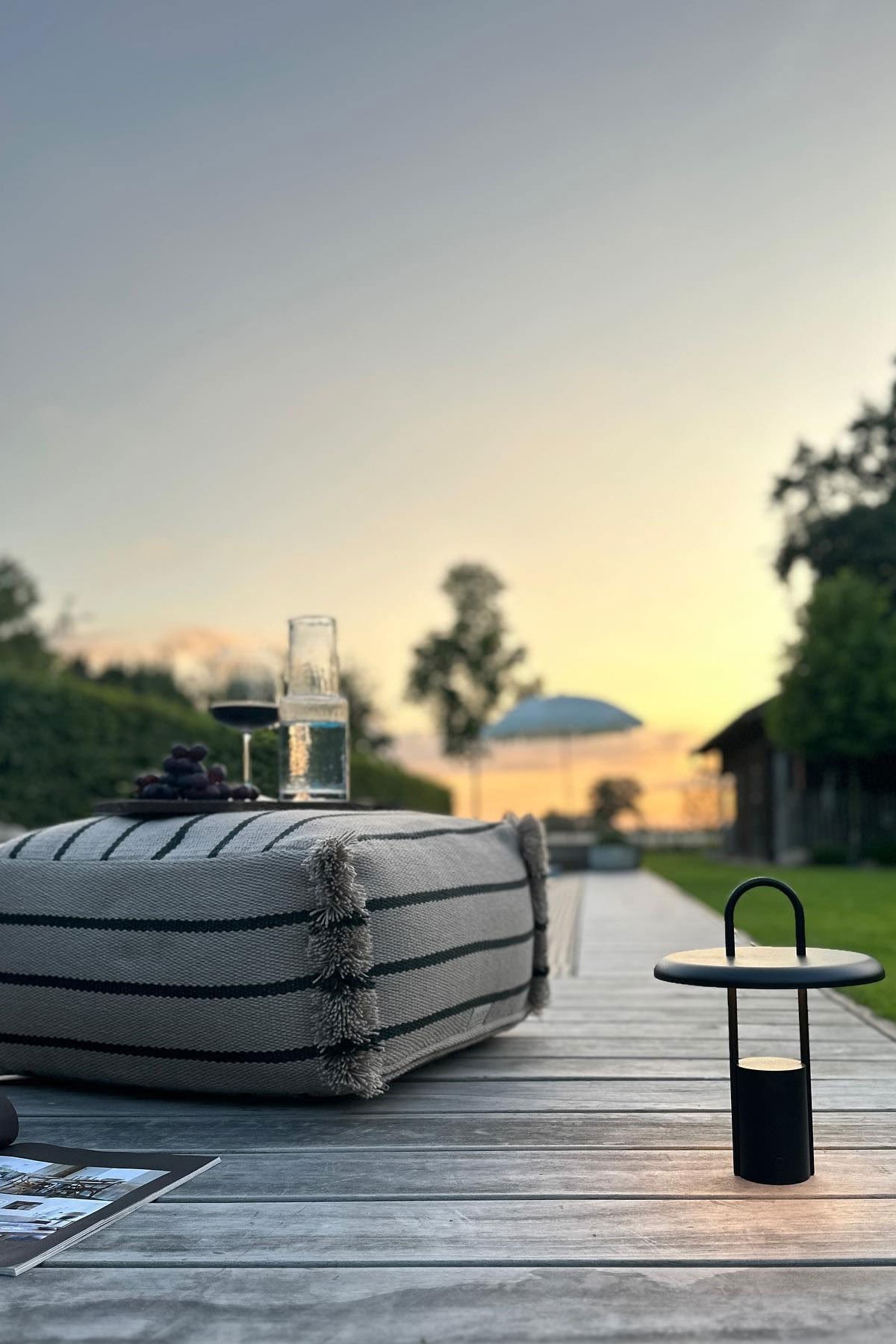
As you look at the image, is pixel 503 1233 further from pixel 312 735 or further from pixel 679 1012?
pixel 679 1012

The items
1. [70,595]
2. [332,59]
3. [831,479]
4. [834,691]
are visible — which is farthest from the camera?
[70,595]

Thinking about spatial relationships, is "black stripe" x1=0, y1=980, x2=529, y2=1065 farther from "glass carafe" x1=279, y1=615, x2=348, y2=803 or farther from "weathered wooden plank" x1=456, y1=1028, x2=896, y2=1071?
"glass carafe" x1=279, y1=615, x2=348, y2=803

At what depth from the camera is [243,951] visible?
6.67 feet

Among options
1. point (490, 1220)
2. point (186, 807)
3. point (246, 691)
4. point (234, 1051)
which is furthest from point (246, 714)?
point (490, 1220)

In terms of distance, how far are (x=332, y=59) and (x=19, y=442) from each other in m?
8.18

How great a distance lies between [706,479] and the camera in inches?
443

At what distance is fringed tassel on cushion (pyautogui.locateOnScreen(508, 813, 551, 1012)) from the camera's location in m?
2.78

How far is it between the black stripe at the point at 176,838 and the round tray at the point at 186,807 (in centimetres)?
5

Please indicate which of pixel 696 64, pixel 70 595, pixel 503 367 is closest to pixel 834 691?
pixel 503 367

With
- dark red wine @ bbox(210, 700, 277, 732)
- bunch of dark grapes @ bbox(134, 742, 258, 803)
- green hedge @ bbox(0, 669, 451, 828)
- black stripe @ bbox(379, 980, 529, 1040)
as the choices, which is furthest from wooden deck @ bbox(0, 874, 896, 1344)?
green hedge @ bbox(0, 669, 451, 828)

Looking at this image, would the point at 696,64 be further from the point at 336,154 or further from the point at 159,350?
the point at 159,350

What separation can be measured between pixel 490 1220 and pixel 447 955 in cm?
79

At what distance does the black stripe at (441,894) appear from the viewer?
204 centimetres

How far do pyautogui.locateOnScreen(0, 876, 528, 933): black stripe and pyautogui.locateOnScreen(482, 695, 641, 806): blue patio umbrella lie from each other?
1391 centimetres
